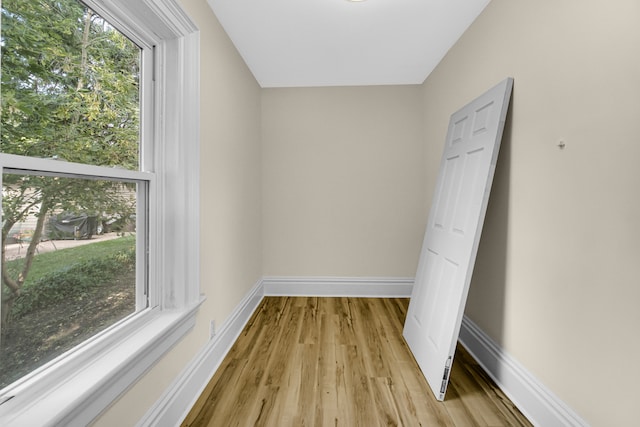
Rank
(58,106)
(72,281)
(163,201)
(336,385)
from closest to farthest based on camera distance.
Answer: (58,106) < (72,281) < (163,201) < (336,385)

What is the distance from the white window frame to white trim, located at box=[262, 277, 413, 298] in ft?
5.90

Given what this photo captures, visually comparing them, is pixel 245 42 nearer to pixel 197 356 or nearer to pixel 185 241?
pixel 185 241

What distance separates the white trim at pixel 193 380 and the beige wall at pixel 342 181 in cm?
115

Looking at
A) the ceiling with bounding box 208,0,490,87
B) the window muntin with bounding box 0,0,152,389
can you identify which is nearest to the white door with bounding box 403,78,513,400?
the ceiling with bounding box 208,0,490,87

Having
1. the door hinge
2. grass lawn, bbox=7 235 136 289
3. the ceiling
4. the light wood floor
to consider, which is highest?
the ceiling

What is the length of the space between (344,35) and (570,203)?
1.88 m

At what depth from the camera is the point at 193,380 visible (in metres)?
1.69

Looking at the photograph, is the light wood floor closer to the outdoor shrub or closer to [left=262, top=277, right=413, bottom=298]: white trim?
[left=262, top=277, right=413, bottom=298]: white trim

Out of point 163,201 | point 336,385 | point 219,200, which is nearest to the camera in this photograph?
point 163,201

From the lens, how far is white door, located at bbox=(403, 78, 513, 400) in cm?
179

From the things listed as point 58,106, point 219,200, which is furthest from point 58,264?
point 219,200

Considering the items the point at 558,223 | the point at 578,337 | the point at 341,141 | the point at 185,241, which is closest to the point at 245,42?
the point at 341,141

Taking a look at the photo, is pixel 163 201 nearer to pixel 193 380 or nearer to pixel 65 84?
pixel 65 84

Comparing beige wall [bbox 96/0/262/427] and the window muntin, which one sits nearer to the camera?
the window muntin
